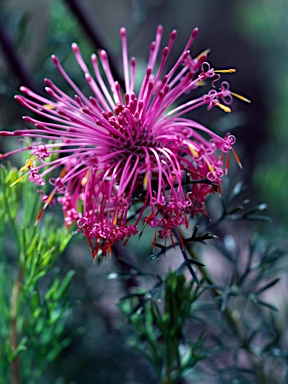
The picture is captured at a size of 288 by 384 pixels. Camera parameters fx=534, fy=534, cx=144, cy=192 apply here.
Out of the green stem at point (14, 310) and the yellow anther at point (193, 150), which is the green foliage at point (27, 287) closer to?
the green stem at point (14, 310)

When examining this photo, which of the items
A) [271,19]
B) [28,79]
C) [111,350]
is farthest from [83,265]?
[271,19]

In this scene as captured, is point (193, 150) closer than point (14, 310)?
Yes

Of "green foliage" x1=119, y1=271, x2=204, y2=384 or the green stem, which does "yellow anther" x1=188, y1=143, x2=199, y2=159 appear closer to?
"green foliage" x1=119, y1=271, x2=204, y2=384

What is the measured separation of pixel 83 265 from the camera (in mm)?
764

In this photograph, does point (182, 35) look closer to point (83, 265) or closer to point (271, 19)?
point (271, 19)

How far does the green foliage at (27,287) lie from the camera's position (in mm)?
428

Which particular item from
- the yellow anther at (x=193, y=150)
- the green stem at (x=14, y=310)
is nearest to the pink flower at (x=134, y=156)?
the yellow anther at (x=193, y=150)

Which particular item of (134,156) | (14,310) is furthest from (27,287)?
(134,156)

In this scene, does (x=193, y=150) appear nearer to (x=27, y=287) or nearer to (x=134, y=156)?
(x=134, y=156)

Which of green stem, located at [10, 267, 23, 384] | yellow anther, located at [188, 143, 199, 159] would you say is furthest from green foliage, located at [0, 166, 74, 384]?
yellow anther, located at [188, 143, 199, 159]

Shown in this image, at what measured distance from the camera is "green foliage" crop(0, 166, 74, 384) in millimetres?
428

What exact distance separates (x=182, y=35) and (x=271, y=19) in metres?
0.80

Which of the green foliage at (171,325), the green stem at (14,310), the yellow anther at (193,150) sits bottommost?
the green foliage at (171,325)

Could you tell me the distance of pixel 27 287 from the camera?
457 millimetres
